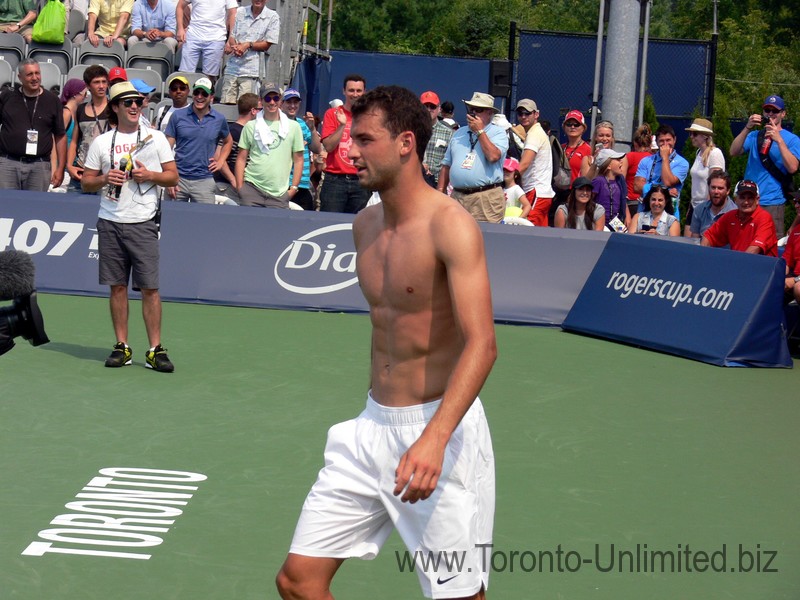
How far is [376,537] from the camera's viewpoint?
3879 millimetres

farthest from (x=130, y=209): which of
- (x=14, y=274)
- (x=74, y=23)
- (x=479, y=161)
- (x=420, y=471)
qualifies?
(x=74, y=23)

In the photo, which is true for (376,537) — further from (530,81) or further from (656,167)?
(530,81)

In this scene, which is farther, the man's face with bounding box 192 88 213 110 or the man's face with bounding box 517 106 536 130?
the man's face with bounding box 517 106 536 130

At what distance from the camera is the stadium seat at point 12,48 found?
16.6m

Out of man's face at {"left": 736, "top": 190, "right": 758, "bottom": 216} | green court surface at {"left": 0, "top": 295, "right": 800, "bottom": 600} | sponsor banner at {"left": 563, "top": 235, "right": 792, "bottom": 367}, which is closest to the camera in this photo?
green court surface at {"left": 0, "top": 295, "right": 800, "bottom": 600}

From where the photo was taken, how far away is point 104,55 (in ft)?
54.0

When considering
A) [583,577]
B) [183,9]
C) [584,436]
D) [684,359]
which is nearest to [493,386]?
[584,436]

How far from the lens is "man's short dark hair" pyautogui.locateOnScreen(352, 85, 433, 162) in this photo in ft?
12.3

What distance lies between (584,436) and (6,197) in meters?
6.78

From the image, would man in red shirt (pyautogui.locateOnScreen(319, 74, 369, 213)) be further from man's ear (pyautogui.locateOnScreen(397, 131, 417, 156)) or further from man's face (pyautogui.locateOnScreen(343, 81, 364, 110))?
man's ear (pyautogui.locateOnScreen(397, 131, 417, 156))

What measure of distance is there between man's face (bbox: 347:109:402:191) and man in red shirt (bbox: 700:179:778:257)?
24.7ft

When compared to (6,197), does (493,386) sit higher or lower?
lower

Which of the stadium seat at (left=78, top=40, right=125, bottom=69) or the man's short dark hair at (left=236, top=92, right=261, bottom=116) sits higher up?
the stadium seat at (left=78, top=40, right=125, bottom=69)

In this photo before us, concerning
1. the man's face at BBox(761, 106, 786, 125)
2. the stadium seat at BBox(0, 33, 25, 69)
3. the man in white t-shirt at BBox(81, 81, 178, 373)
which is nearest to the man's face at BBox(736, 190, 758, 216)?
the man's face at BBox(761, 106, 786, 125)
